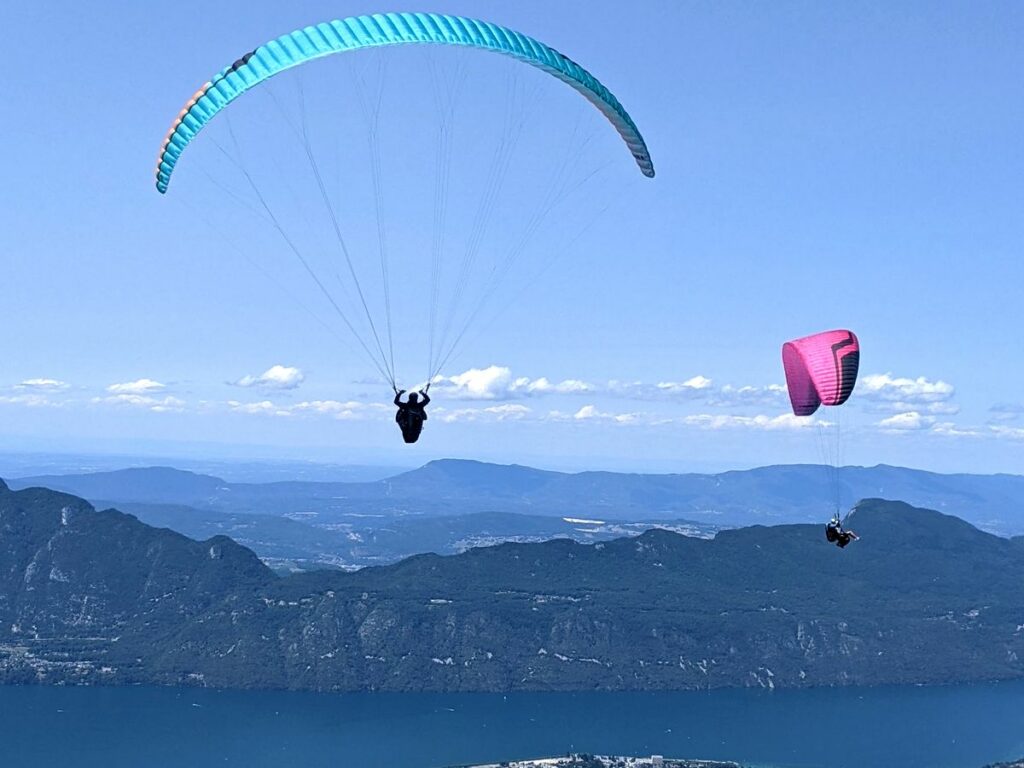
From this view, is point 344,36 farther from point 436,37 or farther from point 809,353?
point 809,353

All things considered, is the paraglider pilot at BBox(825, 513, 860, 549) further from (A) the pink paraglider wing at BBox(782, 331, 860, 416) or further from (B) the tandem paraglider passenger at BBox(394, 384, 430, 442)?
(B) the tandem paraglider passenger at BBox(394, 384, 430, 442)

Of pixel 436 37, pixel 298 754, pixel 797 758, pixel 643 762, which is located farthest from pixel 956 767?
pixel 436 37

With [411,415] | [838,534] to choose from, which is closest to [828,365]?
[838,534]

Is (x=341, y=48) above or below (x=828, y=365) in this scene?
above

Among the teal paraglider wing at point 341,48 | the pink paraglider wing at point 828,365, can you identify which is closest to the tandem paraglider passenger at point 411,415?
the teal paraglider wing at point 341,48

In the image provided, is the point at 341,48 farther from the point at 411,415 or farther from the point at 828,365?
the point at 828,365

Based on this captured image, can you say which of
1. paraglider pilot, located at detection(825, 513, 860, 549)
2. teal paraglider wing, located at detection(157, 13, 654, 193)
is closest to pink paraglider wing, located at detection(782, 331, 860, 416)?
paraglider pilot, located at detection(825, 513, 860, 549)

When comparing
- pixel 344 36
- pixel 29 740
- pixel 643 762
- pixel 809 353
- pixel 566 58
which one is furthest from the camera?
pixel 29 740
